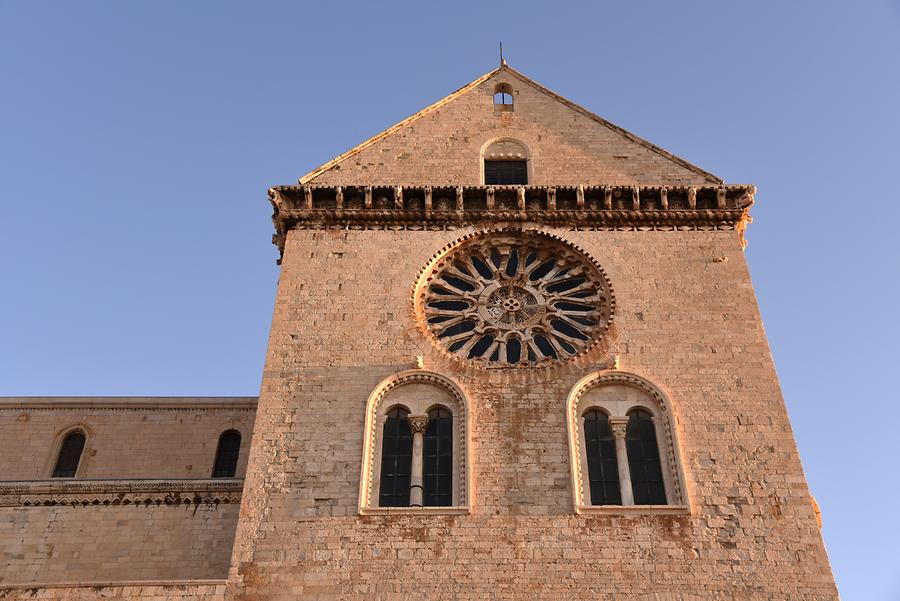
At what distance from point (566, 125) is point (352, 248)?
6.53m

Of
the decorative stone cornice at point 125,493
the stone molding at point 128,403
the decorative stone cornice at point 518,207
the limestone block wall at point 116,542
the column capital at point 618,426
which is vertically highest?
the decorative stone cornice at point 518,207

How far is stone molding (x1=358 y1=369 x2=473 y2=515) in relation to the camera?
16.0 meters

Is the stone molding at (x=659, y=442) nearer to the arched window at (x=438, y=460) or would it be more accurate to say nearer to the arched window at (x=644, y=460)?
the arched window at (x=644, y=460)

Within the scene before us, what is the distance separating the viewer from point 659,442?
17.1 metres

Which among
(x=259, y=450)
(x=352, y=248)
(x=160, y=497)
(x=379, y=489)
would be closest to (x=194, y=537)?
(x=160, y=497)

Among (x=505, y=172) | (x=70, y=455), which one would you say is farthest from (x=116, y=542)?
(x=505, y=172)

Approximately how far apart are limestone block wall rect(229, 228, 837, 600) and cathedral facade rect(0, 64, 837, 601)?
1.8 inches

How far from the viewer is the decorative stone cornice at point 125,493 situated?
1908 cm

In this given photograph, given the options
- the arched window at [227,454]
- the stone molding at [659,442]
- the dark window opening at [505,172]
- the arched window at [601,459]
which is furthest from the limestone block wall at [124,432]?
the arched window at [601,459]

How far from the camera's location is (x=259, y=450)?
55.6 ft

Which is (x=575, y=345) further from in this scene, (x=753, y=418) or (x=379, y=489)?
(x=379, y=489)

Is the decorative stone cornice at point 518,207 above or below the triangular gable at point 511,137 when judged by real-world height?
below

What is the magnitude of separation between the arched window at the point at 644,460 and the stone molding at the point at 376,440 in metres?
2.92

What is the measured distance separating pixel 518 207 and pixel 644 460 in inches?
265
